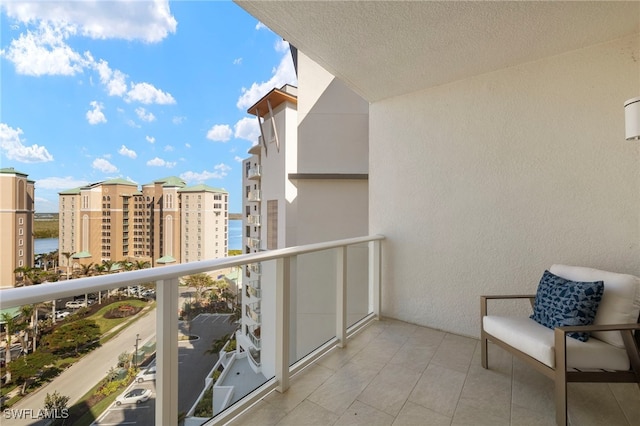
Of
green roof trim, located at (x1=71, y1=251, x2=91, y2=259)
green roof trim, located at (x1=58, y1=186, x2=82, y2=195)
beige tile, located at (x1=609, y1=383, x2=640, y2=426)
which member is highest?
green roof trim, located at (x1=58, y1=186, x2=82, y2=195)

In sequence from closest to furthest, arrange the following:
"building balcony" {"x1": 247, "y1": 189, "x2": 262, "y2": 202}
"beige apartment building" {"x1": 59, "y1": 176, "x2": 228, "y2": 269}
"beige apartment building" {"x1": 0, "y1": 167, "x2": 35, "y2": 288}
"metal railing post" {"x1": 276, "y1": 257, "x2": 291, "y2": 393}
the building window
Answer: "metal railing post" {"x1": 276, "y1": 257, "x2": 291, "y2": 393} < "beige apartment building" {"x1": 0, "y1": 167, "x2": 35, "y2": 288} < the building window < "beige apartment building" {"x1": 59, "y1": 176, "x2": 228, "y2": 269} < "building balcony" {"x1": 247, "y1": 189, "x2": 262, "y2": 202}

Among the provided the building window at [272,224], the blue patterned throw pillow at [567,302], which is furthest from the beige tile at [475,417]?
the building window at [272,224]

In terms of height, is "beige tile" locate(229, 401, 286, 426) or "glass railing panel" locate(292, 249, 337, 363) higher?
"glass railing panel" locate(292, 249, 337, 363)

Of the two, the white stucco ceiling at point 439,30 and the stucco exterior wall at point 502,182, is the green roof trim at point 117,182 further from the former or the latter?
the white stucco ceiling at point 439,30

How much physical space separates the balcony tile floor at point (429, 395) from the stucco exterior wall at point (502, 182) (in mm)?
771

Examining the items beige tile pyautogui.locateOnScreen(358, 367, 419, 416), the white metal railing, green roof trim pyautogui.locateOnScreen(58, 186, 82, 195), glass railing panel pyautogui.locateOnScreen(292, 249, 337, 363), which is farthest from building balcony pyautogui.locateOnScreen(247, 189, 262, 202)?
beige tile pyautogui.locateOnScreen(358, 367, 419, 416)

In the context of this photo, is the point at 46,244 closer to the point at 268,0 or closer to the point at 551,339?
the point at 268,0

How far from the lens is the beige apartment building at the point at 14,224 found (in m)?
6.66

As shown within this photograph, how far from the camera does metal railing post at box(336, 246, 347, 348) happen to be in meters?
2.77

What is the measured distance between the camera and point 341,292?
9.18ft

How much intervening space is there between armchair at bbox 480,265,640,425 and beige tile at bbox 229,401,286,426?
1652mm

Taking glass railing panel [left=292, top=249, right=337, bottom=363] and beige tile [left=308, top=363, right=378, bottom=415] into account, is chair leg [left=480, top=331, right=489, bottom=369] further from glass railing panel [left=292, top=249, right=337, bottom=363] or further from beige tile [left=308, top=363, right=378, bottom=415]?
glass railing panel [left=292, top=249, right=337, bottom=363]

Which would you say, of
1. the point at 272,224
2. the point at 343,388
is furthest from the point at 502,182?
the point at 272,224

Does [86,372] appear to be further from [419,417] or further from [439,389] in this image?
[439,389]
